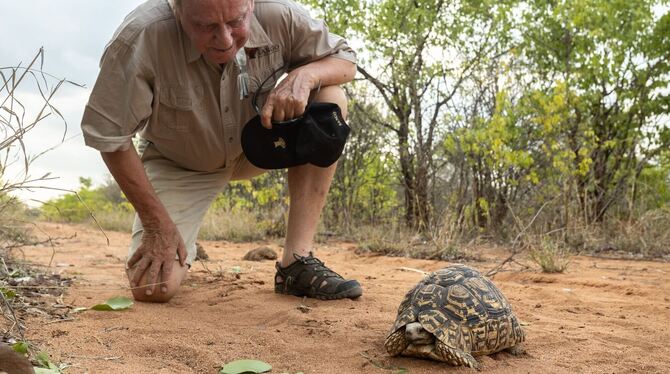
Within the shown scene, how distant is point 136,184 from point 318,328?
1256mm

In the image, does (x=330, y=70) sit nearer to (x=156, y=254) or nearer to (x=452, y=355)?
(x=156, y=254)

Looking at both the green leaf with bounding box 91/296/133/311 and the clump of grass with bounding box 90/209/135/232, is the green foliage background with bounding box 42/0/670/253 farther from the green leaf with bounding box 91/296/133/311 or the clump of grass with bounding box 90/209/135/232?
the green leaf with bounding box 91/296/133/311

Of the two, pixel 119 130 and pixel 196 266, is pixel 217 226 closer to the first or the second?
pixel 196 266

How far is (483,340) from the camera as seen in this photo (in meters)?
2.56

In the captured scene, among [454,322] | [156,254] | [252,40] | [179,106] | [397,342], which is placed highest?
[252,40]

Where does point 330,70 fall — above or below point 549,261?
above

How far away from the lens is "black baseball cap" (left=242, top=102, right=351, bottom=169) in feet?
11.6

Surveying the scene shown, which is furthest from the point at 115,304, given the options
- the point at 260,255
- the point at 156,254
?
the point at 260,255

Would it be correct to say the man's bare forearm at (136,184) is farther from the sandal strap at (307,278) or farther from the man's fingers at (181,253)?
the sandal strap at (307,278)

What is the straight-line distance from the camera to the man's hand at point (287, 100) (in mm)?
3350

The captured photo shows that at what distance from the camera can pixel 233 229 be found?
892 cm

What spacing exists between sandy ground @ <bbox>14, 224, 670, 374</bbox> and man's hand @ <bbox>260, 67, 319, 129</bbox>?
1054 mm

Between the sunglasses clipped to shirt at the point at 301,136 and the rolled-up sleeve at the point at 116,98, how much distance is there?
653mm

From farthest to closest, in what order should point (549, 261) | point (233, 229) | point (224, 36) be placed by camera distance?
1. point (233, 229)
2. point (549, 261)
3. point (224, 36)
